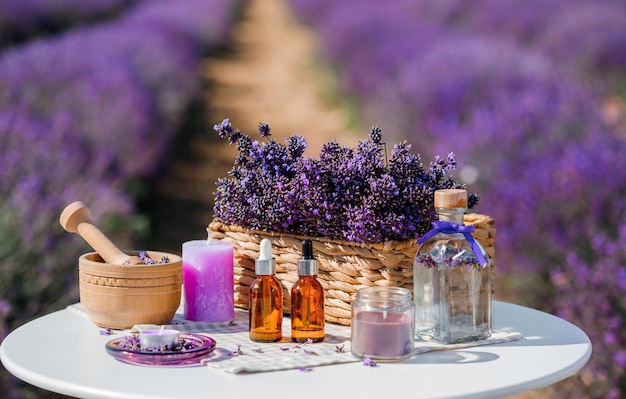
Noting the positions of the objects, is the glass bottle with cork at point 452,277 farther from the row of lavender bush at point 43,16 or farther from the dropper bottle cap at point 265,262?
the row of lavender bush at point 43,16

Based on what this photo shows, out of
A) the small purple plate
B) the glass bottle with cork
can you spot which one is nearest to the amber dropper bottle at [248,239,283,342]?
the small purple plate

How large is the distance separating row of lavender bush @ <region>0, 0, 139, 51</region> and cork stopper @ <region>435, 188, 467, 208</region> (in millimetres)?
9001

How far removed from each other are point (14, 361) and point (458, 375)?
835mm

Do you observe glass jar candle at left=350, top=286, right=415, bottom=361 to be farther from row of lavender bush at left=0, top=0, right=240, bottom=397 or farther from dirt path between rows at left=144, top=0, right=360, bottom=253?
dirt path between rows at left=144, top=0, right=360, bottom=253

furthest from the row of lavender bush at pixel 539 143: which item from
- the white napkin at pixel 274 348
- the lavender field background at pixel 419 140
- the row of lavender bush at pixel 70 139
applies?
the white napkin at pixel 274 348

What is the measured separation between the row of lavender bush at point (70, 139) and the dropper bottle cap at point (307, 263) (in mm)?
1764

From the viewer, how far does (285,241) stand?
217 cm

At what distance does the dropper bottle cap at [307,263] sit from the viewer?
6.31 feet

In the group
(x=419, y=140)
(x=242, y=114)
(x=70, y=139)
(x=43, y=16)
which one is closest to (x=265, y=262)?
(x=70, y=139)

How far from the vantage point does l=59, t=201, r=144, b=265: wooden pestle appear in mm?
2135

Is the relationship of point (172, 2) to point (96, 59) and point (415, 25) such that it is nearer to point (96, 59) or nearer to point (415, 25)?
point (415, 25)

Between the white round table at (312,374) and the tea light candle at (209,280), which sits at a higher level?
the tea light candle at (209,280)

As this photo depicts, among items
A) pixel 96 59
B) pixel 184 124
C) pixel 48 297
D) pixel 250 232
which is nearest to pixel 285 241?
pixel 250 232

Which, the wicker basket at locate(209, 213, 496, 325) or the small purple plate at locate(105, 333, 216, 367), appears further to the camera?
the wicker basket at locate(209, 213, 496, 325)
